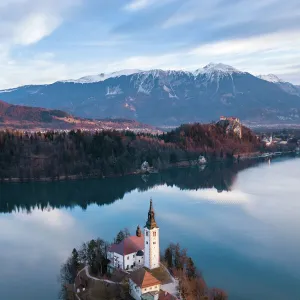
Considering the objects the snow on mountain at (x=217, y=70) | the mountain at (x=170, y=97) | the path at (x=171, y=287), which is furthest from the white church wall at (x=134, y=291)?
the snow on mountain at (x=217, y=70)

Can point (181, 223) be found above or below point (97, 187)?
below

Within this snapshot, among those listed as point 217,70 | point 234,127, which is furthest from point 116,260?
point 217,70

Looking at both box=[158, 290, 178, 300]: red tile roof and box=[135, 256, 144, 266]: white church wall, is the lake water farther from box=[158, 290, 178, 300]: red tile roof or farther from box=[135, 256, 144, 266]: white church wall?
box=[158, 290, 178, 300]: red tile roof

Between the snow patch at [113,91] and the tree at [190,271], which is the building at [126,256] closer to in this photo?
the tree at [190,271]

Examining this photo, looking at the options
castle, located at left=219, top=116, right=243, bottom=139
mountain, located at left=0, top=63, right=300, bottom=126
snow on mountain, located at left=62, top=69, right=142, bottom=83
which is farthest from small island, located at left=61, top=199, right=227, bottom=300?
snow on mountain, located at left=62, top=69, right=142, bottom=83

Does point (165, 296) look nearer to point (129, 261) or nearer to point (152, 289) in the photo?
point (152, 289)

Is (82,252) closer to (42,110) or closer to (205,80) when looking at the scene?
(42,110)

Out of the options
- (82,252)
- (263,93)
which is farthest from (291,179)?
(263,93)
